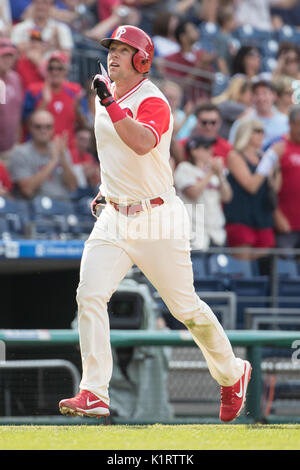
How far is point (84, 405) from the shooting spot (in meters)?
4.74

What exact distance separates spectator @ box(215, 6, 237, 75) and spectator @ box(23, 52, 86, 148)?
12.5 feet

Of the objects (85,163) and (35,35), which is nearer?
(85,163)

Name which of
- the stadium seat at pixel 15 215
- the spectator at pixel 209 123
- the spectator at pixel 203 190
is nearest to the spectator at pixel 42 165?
the stadium seat at pixel 15 215

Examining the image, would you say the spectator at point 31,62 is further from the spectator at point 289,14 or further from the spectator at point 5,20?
the spectator at point 289,14

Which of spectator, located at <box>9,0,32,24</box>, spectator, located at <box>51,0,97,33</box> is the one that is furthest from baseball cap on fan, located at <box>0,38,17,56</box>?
spectator, located at <box>51,0,97,33</box>

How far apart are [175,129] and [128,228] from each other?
18.9 feet

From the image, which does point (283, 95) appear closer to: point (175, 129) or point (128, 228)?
point (175, 129)

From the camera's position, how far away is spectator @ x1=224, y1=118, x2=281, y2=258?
31.2 ft

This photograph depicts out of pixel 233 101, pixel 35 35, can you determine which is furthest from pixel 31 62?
pixel 233 101

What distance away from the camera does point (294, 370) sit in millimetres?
7168

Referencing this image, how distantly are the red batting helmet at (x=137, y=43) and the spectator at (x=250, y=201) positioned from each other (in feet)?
15.6

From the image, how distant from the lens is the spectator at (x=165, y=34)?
13.0 m

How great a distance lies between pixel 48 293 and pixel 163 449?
11.4 feet
